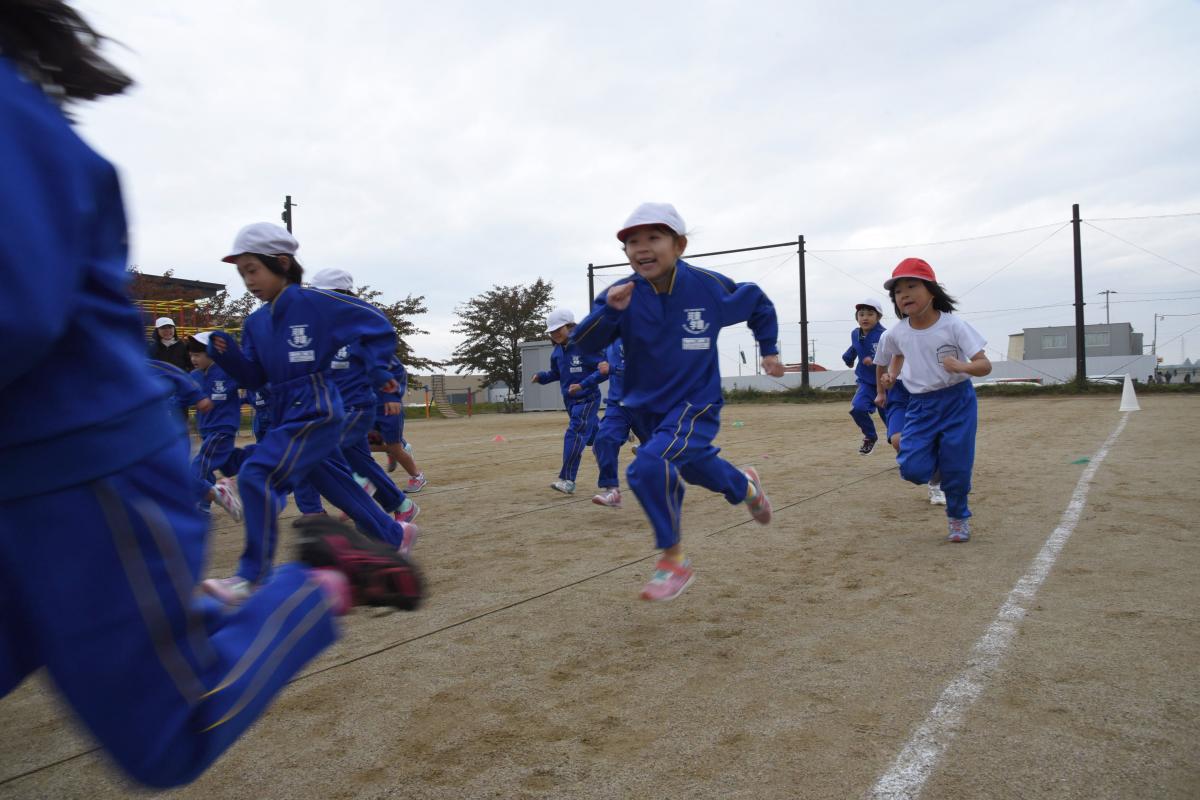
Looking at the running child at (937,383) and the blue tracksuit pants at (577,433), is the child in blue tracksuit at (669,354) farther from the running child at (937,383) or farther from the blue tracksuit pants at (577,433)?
the blue tracksuit pants at (577,433)

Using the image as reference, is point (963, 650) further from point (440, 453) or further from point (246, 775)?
point (440, 453)

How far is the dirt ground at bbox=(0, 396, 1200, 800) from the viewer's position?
2.37 m

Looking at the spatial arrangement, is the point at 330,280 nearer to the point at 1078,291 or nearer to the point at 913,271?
the point at 913,271

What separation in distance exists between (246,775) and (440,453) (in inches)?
477

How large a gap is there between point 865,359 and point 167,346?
882 centimetres

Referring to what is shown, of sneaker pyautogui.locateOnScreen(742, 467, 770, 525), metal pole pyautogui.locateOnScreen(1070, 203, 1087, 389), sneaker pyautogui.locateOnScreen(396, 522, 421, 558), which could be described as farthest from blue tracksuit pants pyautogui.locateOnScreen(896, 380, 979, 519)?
metal pole pyautogui.locateOnScreen(1070, 203, 1087, 389)

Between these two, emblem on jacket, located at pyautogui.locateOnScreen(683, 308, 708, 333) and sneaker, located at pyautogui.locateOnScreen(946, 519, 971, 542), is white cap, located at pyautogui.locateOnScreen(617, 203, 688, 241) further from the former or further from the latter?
sneaker, located at pyautogui.locateOnScreen(946, 519, 971, 542)

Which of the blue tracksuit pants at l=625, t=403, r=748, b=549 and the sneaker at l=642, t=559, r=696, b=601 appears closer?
the sneaker at l=642, t=559, r=696, b=601

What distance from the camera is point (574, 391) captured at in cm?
917

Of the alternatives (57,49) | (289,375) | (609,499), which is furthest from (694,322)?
(609,499)

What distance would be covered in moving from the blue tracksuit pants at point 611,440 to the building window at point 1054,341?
57335 millimetres

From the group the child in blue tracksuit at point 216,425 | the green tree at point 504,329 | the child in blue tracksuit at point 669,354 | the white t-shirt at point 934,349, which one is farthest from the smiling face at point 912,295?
the green tree at point 504,329

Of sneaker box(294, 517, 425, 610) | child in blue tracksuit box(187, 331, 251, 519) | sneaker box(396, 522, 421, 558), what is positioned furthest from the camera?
child in blue tracksuit box(187, 331, 251, 519)

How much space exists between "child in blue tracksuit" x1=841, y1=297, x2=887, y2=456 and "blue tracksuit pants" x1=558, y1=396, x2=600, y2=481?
369 cm
